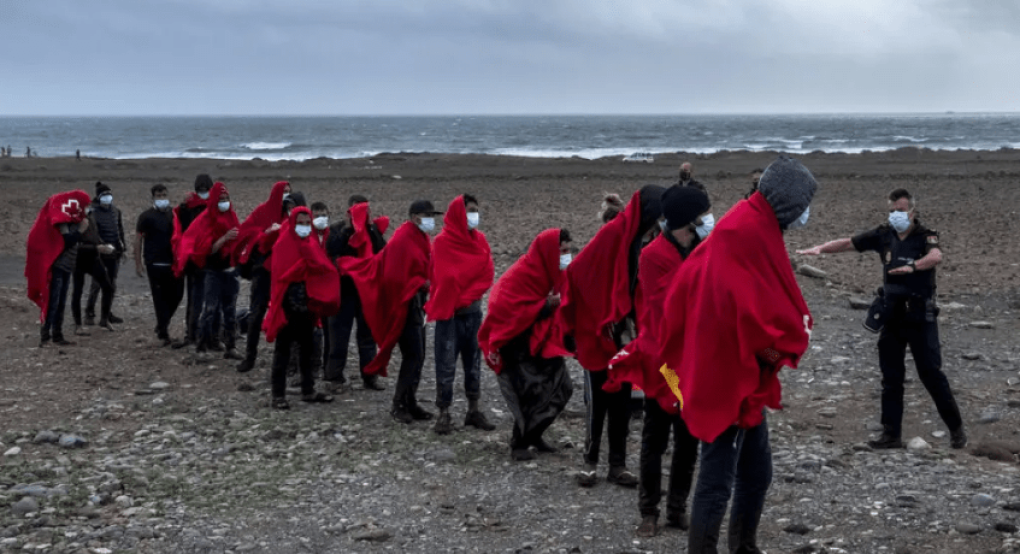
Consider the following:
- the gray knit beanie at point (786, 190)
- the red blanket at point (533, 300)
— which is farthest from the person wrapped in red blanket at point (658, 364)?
the red blanket at point (533, 300)

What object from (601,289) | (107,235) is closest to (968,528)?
(601,289)

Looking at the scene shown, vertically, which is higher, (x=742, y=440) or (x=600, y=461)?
(x=742, y=440)

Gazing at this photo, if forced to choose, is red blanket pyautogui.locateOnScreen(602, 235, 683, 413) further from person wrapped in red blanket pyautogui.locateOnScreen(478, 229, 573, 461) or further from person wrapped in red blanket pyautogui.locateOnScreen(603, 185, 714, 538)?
person wrapped in red blanket pyautogui.locateOnScreen(478, 229, 573, 461)

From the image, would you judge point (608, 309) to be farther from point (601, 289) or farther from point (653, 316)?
point (653, 316)

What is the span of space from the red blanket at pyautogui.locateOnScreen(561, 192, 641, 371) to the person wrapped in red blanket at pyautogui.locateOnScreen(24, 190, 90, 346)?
283 inches

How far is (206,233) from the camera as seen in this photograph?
11547 mm

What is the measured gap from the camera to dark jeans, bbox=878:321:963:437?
800cm

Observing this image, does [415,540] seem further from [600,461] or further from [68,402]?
[68,402]

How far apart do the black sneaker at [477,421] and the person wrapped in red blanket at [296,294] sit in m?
1.67

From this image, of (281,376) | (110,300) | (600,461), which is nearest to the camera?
(600,461)

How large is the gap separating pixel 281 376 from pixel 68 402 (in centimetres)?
197

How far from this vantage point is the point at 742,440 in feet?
17.3

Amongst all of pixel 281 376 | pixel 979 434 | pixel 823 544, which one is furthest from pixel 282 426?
pixel 979 434

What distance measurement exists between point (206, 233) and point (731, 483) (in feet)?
25.1
